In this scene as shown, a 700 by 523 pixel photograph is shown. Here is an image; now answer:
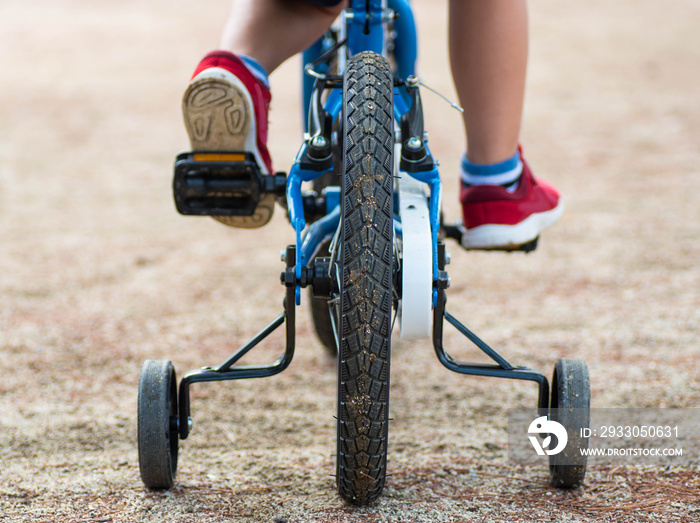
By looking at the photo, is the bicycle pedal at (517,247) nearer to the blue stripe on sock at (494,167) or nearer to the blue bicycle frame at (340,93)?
the blue stripe on sock at (494,167)

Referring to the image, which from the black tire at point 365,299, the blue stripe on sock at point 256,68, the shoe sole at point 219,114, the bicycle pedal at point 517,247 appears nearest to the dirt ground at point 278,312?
the black tire at point 365,299

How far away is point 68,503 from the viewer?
142 cm

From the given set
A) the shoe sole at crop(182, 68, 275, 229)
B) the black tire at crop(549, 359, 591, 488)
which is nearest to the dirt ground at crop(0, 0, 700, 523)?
the black tire at crop(549, 359, 591, 488)

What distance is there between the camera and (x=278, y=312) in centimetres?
258

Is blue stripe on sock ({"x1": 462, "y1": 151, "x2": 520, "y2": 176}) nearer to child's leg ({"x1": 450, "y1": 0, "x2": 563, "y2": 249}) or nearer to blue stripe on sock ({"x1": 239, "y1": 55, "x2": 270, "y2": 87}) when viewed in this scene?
child's leg ({"x1": 450, "y1": 0, "x2": 563, "y2": 249})

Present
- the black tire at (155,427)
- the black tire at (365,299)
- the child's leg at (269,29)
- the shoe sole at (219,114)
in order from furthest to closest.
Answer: the child's leg at (269,29), the shoe sole at (219,114), the black tire at (155,427), the black tire at (365,299)

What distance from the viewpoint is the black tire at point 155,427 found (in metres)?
1.39

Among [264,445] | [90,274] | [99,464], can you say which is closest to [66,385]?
[99,464]

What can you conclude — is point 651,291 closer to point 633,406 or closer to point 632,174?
point 633,406

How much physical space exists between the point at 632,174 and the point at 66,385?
2.96 meters

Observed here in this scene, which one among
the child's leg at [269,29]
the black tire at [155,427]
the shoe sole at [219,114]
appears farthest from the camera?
Result: the child's leg at [269,29]

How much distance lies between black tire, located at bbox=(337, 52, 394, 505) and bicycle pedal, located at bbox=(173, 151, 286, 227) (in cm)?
47

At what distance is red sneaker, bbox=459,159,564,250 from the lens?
179cm

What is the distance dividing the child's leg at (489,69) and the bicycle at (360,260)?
17 centimetres
